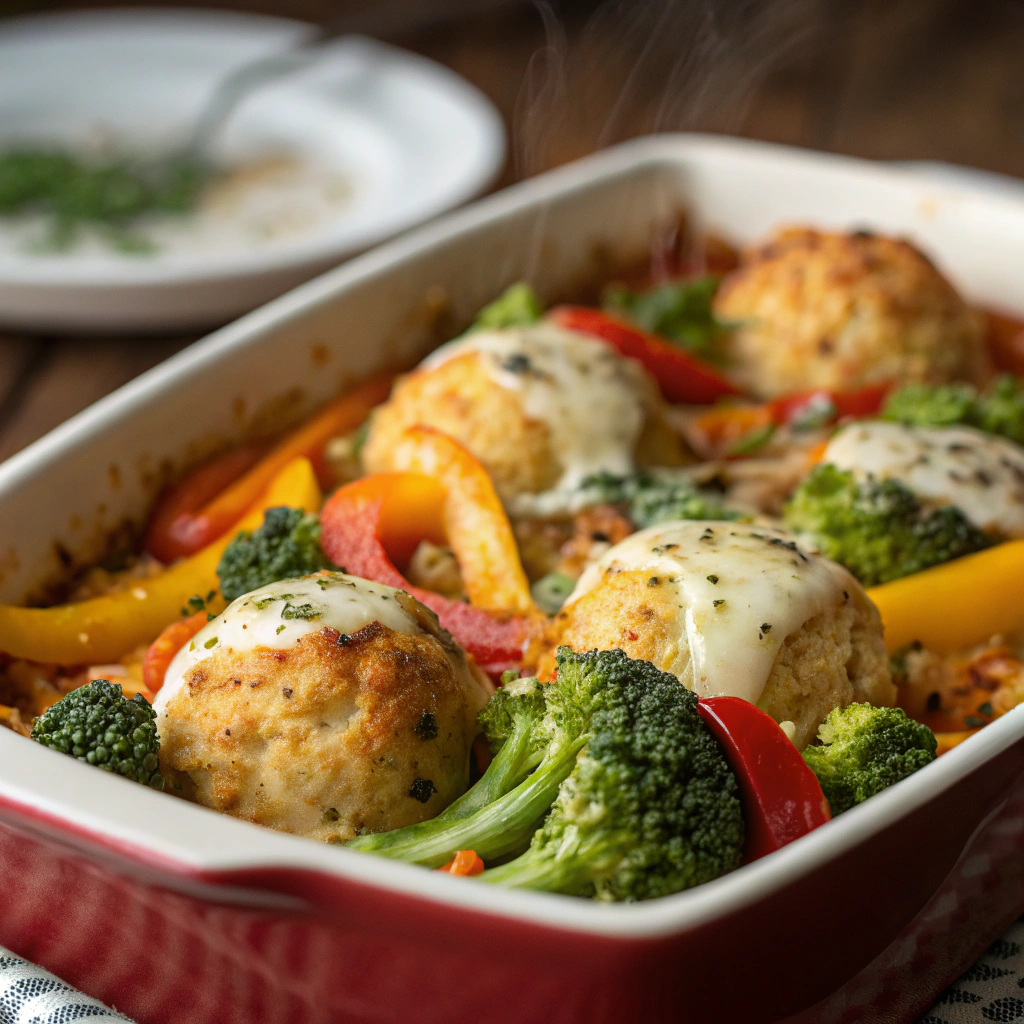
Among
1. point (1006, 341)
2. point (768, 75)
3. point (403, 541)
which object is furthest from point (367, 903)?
point (768, 75)

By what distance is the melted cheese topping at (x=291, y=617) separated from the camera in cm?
210

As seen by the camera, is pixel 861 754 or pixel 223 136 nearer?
pixel 861 754

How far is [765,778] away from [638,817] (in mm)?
229

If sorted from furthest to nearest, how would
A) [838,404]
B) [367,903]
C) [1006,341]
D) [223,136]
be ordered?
[223,136] → [1006,341] → [838,404] → [367,903]

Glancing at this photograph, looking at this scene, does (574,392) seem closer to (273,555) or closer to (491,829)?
(273,555)

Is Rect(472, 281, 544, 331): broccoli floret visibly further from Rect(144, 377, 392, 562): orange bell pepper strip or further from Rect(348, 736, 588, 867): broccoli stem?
Rect(348, 736, 588, 867): broccoli stem

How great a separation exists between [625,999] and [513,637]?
0.97 metres

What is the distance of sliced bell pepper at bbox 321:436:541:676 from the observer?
2.57 metres

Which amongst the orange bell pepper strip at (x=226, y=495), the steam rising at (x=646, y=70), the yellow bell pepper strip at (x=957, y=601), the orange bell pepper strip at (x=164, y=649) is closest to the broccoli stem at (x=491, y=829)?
the orange bell pepper strip at (x=164, y=649)

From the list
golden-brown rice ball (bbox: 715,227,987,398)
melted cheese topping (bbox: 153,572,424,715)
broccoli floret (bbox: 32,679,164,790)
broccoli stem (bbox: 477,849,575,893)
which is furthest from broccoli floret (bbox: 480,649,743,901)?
golden-brown rice ball (bbox: 715,227,987,398)

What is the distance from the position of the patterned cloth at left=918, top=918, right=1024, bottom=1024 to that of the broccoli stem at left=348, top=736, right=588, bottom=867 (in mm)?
893

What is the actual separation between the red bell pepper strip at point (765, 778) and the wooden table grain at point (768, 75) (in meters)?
3.15

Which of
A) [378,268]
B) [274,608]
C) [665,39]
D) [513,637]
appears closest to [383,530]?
[513,637]

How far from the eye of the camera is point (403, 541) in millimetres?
2871
